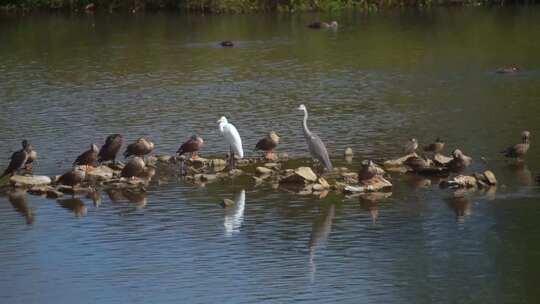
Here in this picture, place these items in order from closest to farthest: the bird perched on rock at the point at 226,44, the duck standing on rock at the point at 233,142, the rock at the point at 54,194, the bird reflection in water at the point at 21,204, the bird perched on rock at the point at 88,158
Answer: the bird reflection in water at the point at 21,204, the rock at the point at 54,194, the bird perched on rock at the point at 88,158, the duck standing on rock at the point at 233,142, the bird perched on rock at the point at 226,44

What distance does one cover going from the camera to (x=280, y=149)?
26938 mm

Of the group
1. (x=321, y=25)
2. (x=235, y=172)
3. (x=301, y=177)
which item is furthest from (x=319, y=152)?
(x=321, y=25)

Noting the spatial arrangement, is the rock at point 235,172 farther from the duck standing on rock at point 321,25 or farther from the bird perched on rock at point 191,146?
the duck standing on rock at point 321,25

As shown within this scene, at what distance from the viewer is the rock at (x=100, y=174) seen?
24312 millimetres

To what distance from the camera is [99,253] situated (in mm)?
19438

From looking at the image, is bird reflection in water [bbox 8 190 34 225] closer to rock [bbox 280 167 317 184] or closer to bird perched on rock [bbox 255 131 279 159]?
rock [bbox 280 167 317 184]

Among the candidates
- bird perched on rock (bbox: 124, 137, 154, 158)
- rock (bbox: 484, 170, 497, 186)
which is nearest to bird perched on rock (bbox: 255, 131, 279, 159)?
bird perched on rock (bbox: 124, 137, 154, 158)

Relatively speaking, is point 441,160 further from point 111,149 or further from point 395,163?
point 111,149

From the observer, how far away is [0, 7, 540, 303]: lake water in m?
18.0

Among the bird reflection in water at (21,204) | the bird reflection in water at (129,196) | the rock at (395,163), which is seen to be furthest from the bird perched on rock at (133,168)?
the rock at (395,163)

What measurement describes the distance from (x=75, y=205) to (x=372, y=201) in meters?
5.32

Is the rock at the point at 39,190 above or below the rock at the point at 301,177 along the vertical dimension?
below

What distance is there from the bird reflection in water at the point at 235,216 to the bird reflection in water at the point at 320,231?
1.28 m

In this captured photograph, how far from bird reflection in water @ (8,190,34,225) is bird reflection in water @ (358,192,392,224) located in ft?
18.9
